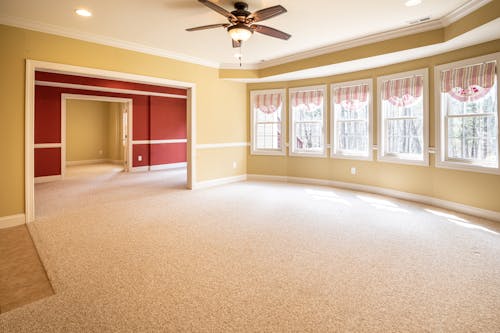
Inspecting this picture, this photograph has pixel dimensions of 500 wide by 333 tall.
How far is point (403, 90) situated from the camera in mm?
5145

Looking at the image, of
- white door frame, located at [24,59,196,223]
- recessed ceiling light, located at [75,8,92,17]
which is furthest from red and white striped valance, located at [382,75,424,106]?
recessed ceiling light, located at [75,8,92,17]

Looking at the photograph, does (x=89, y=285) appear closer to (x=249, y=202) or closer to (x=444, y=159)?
(x=249, y=202)

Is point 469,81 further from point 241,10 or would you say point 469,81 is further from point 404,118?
point 241,10

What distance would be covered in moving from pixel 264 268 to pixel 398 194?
3875mm

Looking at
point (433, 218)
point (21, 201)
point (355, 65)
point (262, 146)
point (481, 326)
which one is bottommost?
point (481, 326)

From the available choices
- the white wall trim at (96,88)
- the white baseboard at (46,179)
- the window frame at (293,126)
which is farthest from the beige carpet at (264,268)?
the white wall trim at (96,88)

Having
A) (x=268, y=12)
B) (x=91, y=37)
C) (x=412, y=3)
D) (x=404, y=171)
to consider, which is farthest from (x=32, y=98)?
(x=404, y=171)

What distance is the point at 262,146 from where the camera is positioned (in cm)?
741

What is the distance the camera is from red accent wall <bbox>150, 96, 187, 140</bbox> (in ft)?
31.0

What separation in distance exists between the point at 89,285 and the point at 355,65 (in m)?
5.34

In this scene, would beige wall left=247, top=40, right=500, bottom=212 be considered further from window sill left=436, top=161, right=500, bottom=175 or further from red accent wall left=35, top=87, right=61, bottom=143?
red accent wall left=35, top=87, right=61, bottom=143

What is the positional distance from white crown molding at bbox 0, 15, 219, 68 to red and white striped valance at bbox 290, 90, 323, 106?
2.35 meters

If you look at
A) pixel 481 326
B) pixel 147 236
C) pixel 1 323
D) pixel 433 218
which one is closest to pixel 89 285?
pixel 1 323

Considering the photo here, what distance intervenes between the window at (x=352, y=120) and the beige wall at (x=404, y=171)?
0.14 metres
